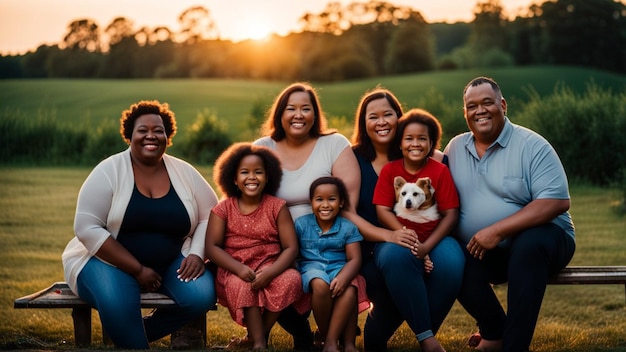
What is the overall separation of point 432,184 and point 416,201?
21cm

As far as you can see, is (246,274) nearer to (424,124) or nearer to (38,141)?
(424,124)

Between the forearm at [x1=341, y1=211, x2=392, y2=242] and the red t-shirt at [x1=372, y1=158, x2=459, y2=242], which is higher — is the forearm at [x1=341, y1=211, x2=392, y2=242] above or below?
below

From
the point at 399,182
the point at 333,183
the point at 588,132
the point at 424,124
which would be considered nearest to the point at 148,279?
the point at 333,183

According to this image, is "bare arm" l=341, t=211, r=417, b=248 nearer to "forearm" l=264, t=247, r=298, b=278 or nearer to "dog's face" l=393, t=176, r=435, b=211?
"dog's face" l=393, t=176, r=435, b=211

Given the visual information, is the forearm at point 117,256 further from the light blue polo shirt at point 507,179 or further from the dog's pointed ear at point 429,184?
the light blue polo shirt at point 507,179

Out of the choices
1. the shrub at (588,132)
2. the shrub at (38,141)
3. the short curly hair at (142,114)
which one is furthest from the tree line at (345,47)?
the short curly hair at (142,114)

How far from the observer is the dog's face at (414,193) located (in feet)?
14.8

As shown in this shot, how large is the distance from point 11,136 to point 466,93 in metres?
20.4

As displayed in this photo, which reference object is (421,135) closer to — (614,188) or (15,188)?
(614,188)

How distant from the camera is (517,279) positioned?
14.0 ft

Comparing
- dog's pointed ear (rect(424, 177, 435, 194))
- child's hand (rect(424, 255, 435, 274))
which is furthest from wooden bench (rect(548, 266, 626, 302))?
dog's pointed ear (rect(424, 177, 435, 194))

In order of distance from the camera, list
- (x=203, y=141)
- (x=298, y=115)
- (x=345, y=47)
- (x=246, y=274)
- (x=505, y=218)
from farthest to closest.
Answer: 1. (x=345, y=47)
2. (x=203, y=141)
3. (x=298, y=115)
4. (x=505, y=218)
5. (x=246, y=274)

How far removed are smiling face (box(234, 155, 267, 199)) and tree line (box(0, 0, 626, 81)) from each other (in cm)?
5495

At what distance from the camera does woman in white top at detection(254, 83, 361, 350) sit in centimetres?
478
